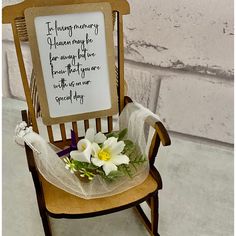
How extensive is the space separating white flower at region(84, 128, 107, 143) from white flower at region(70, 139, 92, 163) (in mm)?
51

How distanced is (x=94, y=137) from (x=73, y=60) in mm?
236

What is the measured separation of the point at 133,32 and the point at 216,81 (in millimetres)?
387

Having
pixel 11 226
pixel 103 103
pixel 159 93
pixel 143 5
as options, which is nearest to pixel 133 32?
pixel 143 5

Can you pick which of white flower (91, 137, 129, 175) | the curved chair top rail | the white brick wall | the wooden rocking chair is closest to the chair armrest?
the wooden rocking chair

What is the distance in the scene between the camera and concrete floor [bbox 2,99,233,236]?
4.16ft

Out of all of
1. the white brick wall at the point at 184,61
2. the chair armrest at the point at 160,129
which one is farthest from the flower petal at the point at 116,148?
the white brick wall at the point at 184,61

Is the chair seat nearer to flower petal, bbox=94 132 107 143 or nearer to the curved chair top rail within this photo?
flower petal, bbox=94 132 107 143

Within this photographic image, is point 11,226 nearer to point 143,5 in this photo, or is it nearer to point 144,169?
point 144,169

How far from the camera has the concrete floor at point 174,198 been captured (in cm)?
127

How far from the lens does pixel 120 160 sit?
1022 millimetres

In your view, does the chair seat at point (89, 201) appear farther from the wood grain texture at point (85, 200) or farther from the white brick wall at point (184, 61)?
the white brick wall at point (184, 61)

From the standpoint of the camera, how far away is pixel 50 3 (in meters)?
1.01

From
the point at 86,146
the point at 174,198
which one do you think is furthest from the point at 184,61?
the point at 86,146

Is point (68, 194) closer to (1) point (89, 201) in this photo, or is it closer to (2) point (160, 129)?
(1) point (89, 201)
